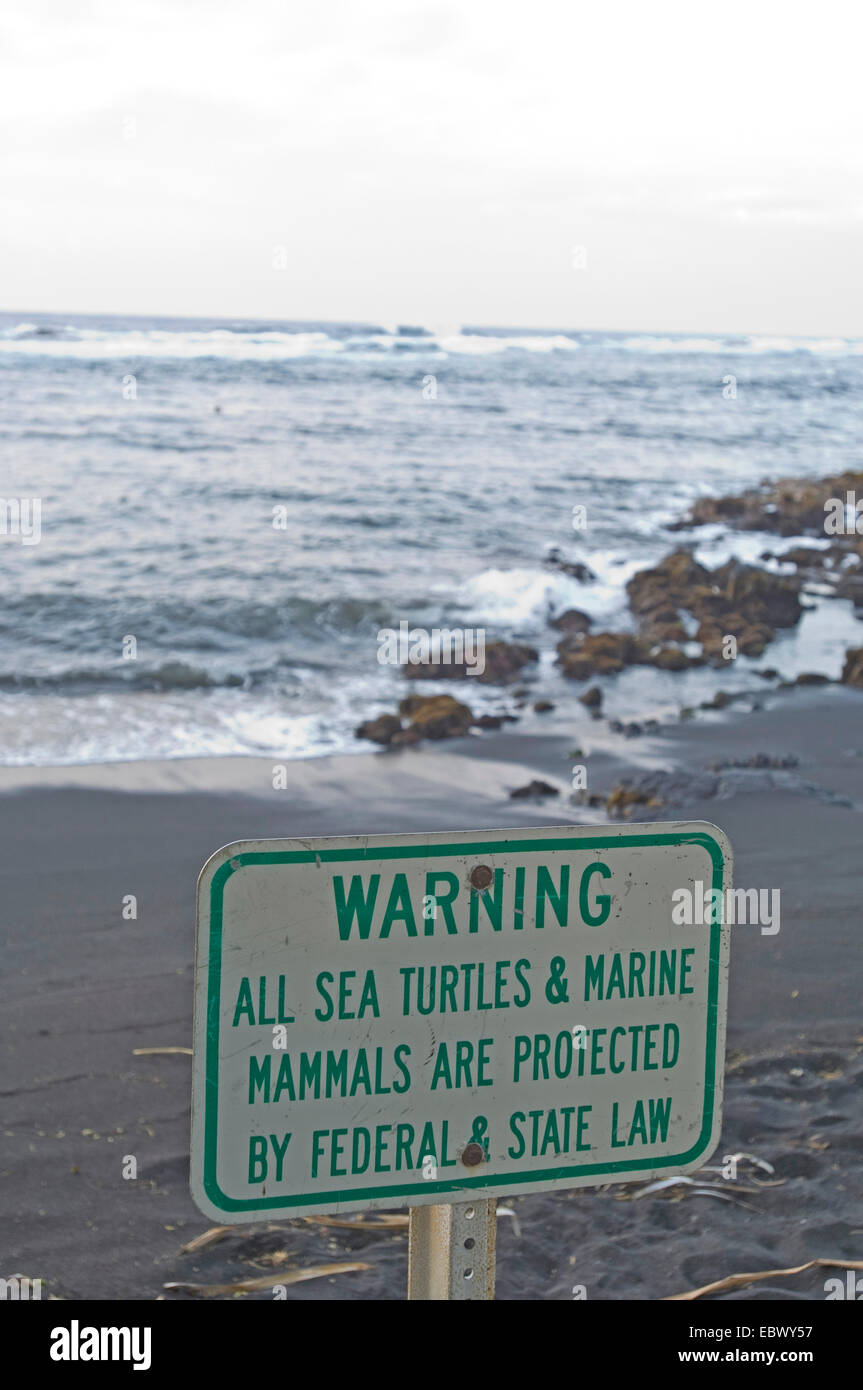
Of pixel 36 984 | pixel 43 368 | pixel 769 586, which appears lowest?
pixel 36 984

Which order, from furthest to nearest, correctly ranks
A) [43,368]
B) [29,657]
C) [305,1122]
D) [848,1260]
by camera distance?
[43,368] → [29,657] → [848,1260] → [305,1122]

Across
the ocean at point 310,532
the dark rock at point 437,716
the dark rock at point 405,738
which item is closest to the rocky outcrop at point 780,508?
the ocean at point 310,532

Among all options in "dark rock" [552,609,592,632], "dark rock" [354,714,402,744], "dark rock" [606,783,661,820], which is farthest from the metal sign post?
"dark rock" [552,609,592,632]

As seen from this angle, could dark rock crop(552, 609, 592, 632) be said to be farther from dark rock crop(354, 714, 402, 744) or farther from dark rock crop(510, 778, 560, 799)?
dark rock crop(510, 778, 560, 799)

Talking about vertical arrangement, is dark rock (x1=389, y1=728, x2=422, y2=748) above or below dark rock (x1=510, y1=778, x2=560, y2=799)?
above

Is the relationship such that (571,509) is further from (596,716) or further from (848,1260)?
(848,1260)

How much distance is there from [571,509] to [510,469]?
4964mm

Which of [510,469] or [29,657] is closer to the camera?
[29,657]

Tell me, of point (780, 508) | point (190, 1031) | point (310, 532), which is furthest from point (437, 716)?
point (780, 508)

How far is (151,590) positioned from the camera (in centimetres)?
1652

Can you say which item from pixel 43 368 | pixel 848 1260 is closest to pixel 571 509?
pixel 848 1260

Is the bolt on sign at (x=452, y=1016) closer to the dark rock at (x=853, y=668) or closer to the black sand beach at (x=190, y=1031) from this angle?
the black sand beach at (x=190, y=1031)

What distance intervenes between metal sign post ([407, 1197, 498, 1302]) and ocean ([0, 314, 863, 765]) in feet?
27.2

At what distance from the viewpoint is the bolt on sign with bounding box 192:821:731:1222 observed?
1.29 m
